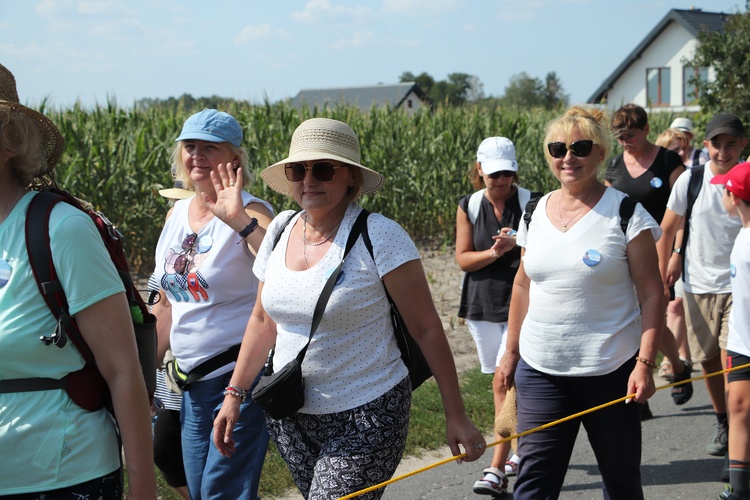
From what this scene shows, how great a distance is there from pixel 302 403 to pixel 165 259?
1108 mm

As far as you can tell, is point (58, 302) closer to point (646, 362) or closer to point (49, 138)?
point (49, 138)

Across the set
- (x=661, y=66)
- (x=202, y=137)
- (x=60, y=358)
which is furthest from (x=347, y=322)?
(x=661, y=66)

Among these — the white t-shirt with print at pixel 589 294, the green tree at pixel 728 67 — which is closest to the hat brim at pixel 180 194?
the white t-shirt with print at pixel 589 294

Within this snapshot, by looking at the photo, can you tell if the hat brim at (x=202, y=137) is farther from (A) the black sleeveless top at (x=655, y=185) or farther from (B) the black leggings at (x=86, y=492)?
(A) the black sleeveless top at (x=655, y=185)

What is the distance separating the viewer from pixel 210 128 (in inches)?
149

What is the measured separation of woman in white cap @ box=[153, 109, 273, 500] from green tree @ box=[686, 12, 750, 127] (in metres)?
13.0

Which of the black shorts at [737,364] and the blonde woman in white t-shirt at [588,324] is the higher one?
the blonde woman in white t-shirt at [588,324]

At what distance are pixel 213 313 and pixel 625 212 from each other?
1781 mm

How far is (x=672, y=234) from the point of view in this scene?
5594 millimetres

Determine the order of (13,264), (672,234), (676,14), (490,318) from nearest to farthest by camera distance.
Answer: (13,264)
(490,318)
(672,234)
(676,14)

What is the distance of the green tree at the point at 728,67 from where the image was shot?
14586 mm

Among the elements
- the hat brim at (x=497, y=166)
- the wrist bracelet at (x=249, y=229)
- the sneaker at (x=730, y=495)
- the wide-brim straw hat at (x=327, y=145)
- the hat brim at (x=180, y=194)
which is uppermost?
the wide-brim straw hat at (x=327, y=145)

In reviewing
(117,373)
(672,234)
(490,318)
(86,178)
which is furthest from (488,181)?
(86,178)

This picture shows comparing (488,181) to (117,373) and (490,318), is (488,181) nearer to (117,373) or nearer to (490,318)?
(490,318)
